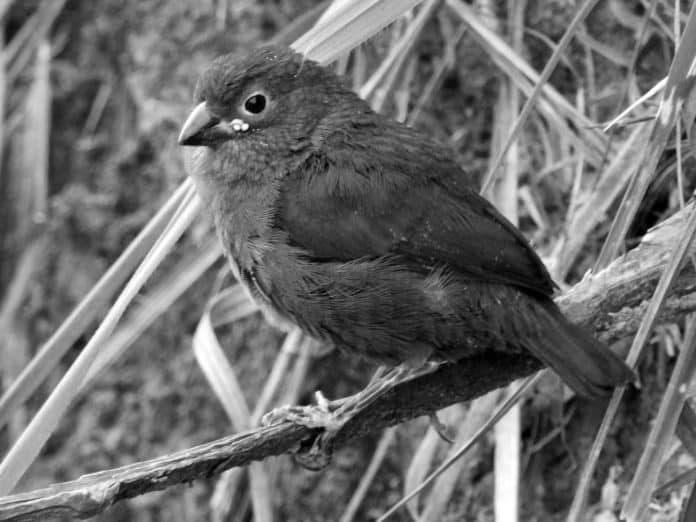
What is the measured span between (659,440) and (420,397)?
0.71 metres

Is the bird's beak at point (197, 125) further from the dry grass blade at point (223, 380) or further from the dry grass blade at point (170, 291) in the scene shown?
the dry grass blade at point (223, 380)

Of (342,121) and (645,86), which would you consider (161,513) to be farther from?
(645,86)

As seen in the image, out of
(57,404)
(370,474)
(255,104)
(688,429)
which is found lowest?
(370,474)

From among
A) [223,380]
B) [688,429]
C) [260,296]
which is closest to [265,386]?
[223,380]

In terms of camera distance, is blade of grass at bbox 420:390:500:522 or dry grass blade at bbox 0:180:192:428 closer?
dry grass blade at bbox 0:180:192:428

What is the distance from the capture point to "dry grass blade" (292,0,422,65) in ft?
8.53

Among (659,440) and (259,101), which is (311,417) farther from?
(259,101)

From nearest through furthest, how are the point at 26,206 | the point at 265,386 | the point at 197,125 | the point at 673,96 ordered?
the point at 673,96 → the point at 197,125 → the point at 265,386 → the point at 26,206

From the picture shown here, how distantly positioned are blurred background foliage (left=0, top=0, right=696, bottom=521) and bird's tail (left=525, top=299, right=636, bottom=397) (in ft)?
2.06

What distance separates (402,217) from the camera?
2719 millimetres

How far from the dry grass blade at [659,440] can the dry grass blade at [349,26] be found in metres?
1.06

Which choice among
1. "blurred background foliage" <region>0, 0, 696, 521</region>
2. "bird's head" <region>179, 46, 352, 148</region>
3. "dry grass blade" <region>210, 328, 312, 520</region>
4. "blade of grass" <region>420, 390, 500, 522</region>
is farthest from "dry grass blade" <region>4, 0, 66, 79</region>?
"blade of grass" <region>420, 390, 500, 522</region>

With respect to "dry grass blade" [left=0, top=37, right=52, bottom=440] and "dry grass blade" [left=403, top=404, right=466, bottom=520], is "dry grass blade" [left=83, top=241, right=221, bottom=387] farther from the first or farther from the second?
"dry grass blade" [left=0, top=37, right=52, bottom=440]

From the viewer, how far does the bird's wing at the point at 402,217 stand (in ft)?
8.57
